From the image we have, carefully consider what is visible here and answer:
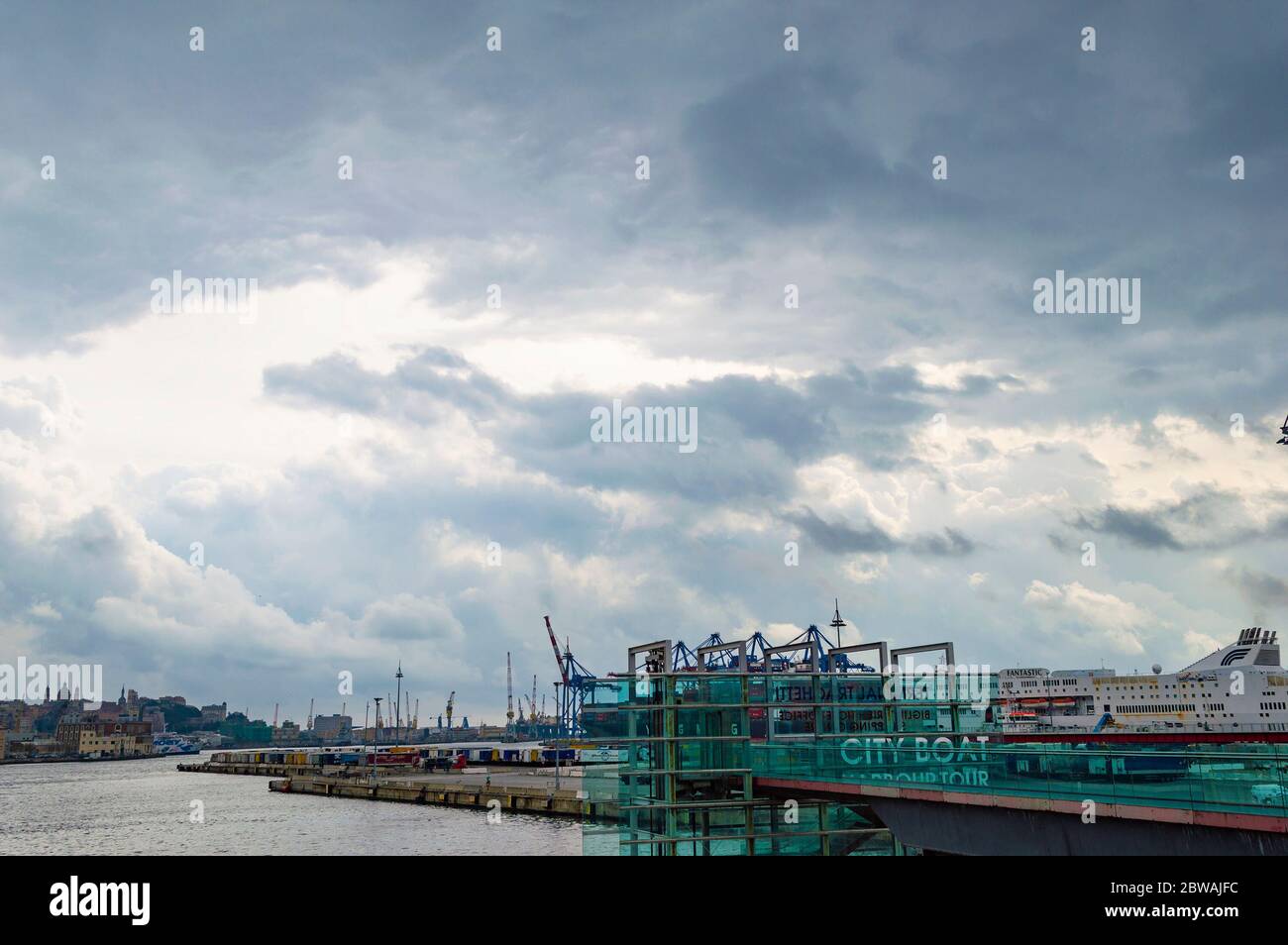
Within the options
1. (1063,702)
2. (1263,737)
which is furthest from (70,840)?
(1063,702)

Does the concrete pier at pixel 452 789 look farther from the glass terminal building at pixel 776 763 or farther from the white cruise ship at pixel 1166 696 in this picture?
the white cruise ship at pixel 1166 696

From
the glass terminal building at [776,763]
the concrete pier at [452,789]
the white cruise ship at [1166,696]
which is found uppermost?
the glass terminal building at [776,763]

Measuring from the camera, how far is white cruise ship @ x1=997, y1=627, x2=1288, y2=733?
137125 millimetres

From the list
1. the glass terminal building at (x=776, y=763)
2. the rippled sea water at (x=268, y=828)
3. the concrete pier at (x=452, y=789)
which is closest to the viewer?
the glass terminal building at (x=776, y=763)

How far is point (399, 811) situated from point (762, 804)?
9530cm

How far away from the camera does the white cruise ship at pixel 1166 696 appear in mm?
137125

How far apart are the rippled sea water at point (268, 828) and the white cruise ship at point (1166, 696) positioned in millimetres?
68346

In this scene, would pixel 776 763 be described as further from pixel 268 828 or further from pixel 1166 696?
pixel 1166 696

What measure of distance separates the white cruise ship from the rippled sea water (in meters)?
68.3

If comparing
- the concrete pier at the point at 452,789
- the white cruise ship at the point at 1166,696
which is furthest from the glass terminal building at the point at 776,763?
the white cruise ship at the point at 1166,696

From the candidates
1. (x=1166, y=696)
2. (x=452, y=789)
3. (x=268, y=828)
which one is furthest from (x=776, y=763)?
(x=1166, y=696)

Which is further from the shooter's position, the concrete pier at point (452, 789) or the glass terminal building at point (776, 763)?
the concrete pier at point (452, 789)
